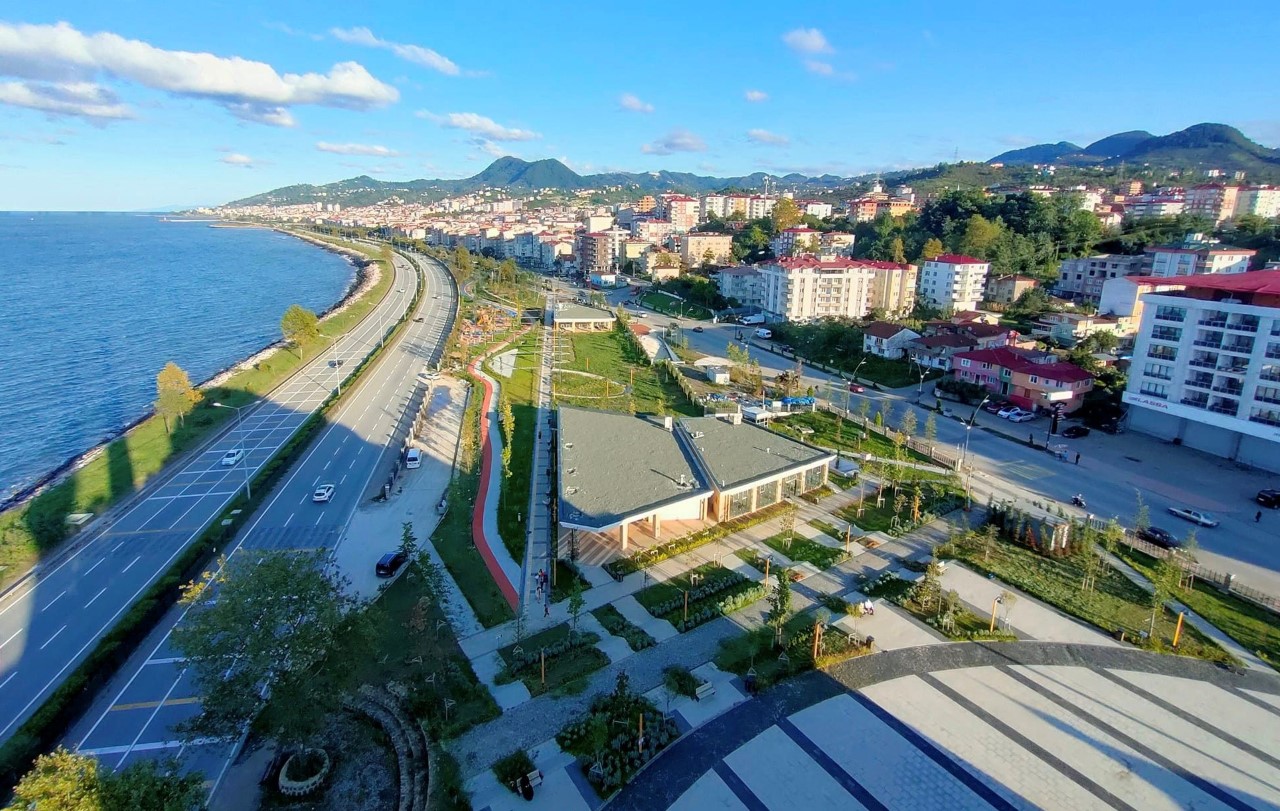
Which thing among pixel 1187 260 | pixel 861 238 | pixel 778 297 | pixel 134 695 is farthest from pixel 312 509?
pixel 861 238

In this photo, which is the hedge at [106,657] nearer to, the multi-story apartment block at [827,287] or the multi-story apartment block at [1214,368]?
the multi-story apartment block at [1214,368]

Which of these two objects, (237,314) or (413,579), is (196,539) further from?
(237,314)

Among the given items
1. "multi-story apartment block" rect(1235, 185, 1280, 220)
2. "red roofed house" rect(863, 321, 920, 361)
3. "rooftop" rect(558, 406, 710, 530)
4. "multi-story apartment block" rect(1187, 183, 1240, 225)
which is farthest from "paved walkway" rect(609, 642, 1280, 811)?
"multi-story apartment block" rect(1235, 185, 1280, 220)

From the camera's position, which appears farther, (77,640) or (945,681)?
(77,640)

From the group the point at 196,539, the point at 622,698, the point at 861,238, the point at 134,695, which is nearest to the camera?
the point at 622,698

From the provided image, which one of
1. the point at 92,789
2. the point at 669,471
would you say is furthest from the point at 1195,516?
the point at 92,789

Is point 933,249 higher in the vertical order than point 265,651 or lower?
higher

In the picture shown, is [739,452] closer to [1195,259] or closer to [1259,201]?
[1195,259]
